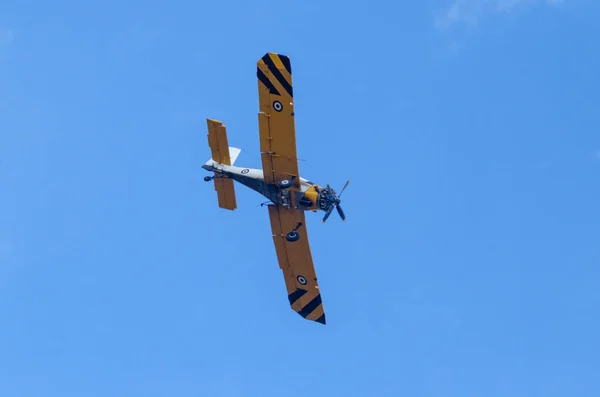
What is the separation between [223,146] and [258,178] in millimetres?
2958

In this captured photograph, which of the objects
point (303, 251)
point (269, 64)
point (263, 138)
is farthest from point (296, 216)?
point (269, 64)

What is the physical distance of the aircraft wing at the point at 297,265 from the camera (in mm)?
48438

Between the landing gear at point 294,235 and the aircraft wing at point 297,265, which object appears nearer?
the landing gear at point 294,235

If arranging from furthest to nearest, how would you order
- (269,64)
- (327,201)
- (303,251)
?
(303,251), (327,201), (269,64)

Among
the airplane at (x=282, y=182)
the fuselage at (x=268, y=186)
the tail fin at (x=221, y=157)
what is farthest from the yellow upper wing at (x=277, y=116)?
the tail fin at (x=221, y=157)

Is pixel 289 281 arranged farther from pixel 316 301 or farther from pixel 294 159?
pixel 294 159

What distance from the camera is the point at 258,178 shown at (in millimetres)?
46906

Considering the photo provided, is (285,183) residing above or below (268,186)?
below

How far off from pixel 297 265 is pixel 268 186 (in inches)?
242

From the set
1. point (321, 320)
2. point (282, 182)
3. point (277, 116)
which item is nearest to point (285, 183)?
point (282, 182)

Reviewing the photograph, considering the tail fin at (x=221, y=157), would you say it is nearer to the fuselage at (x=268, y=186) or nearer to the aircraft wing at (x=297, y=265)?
the fuselage at (x=268, y=186)

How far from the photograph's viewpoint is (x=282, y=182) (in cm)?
4588

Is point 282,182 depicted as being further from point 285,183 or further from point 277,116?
point 277,116

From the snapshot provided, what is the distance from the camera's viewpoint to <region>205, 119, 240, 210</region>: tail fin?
4781 centimetres
